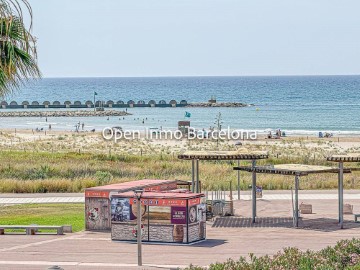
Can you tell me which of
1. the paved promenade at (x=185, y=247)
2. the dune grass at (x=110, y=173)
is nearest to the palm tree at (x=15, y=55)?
the paved promenade at (x=185, y=247)

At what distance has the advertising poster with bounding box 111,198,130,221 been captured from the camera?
29.2 meters

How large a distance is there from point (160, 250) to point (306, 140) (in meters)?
66.3

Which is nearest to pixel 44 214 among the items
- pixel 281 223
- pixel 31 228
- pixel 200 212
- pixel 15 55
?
pixel 31 228

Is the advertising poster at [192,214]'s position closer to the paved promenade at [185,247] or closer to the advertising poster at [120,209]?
the paved promenade at [185,247]

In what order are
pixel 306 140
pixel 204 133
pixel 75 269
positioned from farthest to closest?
1. pixel 204 133
2. pixel 306 140
3. pixel 75 269

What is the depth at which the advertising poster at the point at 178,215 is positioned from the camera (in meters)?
28.2

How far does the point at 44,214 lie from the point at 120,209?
7.92m

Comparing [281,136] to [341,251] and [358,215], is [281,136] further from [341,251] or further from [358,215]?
[341,251]

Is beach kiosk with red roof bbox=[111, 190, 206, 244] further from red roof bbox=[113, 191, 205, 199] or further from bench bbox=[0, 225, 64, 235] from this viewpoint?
bench bbox=[0, 225, 64, 235]

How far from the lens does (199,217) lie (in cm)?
2886

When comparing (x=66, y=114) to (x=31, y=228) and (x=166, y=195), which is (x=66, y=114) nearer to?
(x=31, y=228)

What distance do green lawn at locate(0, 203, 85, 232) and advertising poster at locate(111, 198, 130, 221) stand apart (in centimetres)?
317

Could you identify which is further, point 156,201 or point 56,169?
point 56,169

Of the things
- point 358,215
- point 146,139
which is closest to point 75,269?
point 358,215
